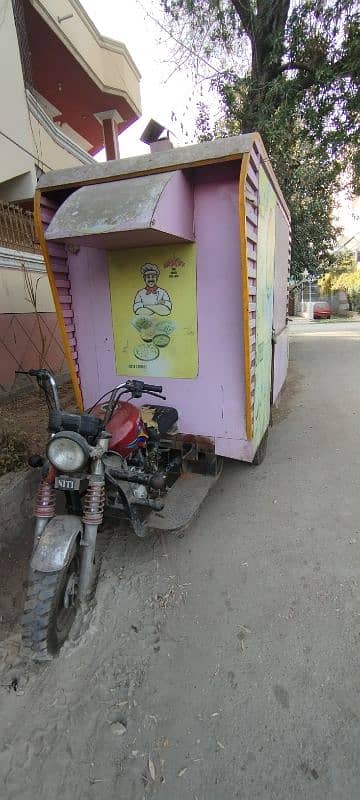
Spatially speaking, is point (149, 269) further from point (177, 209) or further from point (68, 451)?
point (68, 451)

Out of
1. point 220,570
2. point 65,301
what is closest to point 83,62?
point 65,301

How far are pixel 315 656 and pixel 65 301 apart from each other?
3.17m

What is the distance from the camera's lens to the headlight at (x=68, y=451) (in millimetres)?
2234

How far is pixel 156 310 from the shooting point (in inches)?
134

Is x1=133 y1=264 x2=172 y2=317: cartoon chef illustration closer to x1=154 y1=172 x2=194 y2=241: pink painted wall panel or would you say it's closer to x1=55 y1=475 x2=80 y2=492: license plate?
x1=154 y1=172 x2=194 y2=241: pink painted wall panel

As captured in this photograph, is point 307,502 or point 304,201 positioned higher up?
point 304,201

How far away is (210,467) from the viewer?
368 cm

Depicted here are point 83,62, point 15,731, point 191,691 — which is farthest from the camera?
point 83,62

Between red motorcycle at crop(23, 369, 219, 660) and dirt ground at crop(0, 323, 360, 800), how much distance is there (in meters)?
0.21

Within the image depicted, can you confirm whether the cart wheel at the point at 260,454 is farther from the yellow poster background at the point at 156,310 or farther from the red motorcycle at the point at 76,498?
the red motorcycle at the point at 76,498

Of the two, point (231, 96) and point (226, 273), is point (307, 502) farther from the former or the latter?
point (231, 96)

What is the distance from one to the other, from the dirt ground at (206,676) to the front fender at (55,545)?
51 centimetres

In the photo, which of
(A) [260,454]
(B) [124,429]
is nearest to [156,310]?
(B) [124,429]

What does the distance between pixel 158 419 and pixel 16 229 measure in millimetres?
4332
